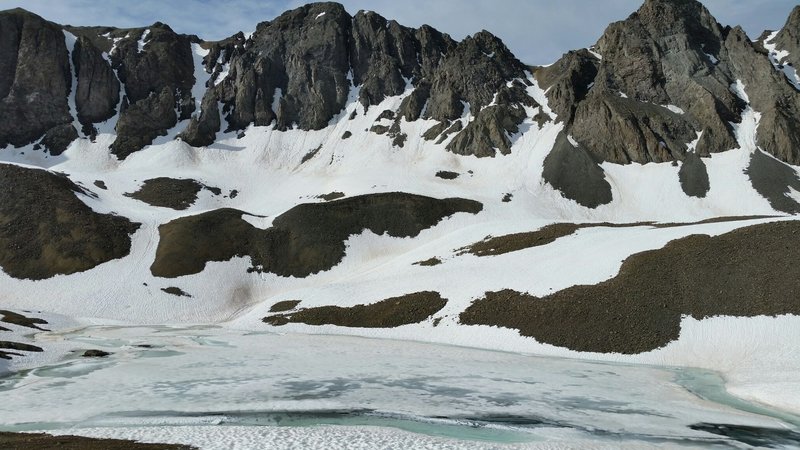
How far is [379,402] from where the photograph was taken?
27.6 m

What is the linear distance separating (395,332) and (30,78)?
16675 cm

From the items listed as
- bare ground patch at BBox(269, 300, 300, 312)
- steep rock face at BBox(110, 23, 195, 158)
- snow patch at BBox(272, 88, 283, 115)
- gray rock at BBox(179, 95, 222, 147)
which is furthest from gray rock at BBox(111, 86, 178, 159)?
bare ground patch at BBox(269, 300, 300, 312)

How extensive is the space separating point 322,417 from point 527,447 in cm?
958

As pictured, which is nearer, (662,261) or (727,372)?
(727,372)

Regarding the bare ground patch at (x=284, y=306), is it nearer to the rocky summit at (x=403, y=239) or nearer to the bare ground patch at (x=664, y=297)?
the rocky summit at (x=403, y=239)

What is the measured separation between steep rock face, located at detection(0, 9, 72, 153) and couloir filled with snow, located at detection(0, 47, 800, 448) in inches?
981

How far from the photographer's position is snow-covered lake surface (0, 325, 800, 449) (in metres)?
21.6

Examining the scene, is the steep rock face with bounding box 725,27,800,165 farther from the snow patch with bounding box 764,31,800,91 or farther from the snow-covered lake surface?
the snow-covered lake surface

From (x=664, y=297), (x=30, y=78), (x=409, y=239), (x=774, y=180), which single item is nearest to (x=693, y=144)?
(x=774, y=180)

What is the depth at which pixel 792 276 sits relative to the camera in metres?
46.7

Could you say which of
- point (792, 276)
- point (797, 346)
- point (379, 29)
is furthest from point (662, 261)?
point (379, 29)

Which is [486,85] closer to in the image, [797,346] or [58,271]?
[58,271]

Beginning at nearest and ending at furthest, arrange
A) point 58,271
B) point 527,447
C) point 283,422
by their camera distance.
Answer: point 527,447
point 283,422
point 58,271

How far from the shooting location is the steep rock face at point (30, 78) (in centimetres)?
16038
